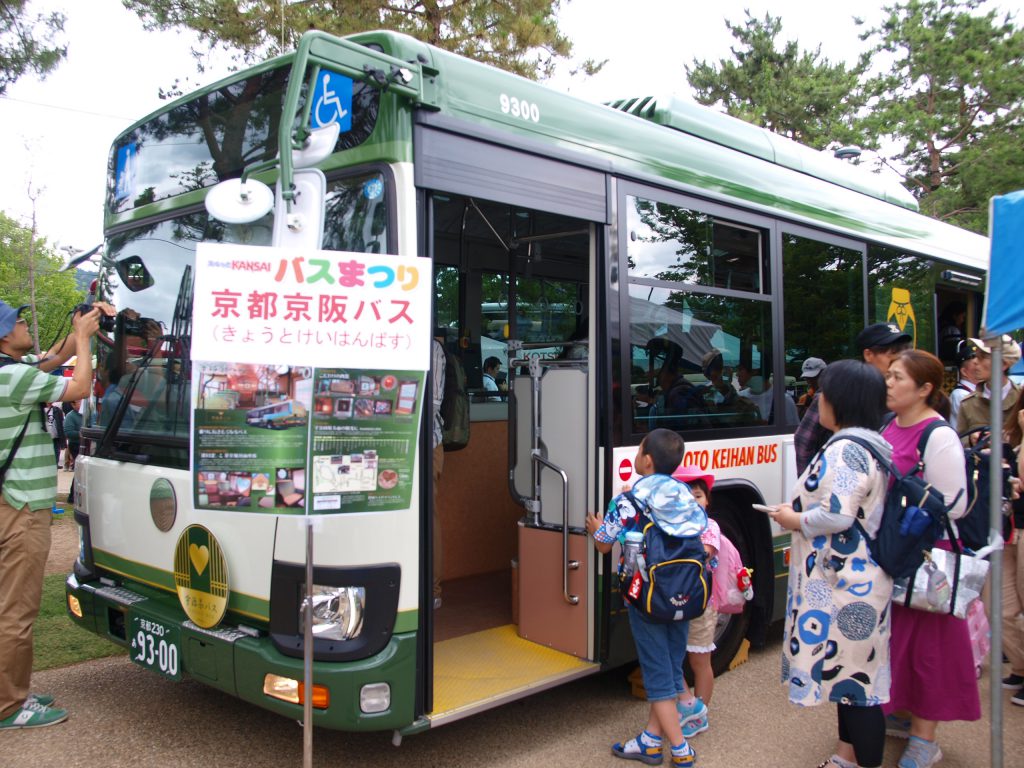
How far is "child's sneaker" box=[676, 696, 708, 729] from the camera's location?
3963 mm

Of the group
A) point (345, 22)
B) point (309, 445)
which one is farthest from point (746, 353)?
point (345, 22)

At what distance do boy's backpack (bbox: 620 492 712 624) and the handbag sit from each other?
78cm

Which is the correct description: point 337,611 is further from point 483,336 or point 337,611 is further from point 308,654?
point 483,336

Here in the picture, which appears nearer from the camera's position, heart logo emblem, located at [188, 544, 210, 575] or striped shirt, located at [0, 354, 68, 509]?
heart logo emblem, located at [188, 544, 210, 575]

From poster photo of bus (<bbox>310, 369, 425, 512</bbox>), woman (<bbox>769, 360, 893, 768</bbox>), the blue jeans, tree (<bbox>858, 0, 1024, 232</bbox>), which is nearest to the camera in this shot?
poster photo of bus (<bbox>310, 369, 425, 512</bbox>)

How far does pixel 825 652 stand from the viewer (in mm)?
3309

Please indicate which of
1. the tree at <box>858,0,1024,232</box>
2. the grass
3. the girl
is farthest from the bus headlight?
the tree at <box>858,0,1024,232</box>

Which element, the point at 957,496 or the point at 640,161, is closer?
the point at 957,496

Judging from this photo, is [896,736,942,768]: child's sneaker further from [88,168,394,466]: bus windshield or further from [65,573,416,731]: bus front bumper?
[88,168,394,466]: bus windshield

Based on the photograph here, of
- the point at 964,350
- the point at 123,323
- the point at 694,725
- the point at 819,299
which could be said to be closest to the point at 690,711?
the point at 694,725

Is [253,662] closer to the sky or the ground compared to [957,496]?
closer to the ground

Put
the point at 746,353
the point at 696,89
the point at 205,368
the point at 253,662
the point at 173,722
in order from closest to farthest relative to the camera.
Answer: the point at 205,368, the point at 253,662, the point at 173,722, the point at 746,353, the point at 696,89

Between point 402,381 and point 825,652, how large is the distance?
1977 millimetres

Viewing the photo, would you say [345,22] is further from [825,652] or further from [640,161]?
[825,652]
